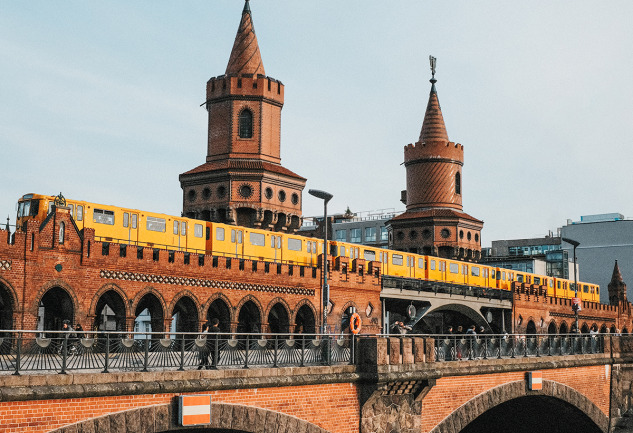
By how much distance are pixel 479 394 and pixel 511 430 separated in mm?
11118

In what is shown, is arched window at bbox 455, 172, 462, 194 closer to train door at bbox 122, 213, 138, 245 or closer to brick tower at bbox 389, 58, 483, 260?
brick tower at bbox 389, 58, 483, 260

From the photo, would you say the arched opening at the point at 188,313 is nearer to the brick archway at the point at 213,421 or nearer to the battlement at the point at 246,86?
the battlement at the point at 246,86

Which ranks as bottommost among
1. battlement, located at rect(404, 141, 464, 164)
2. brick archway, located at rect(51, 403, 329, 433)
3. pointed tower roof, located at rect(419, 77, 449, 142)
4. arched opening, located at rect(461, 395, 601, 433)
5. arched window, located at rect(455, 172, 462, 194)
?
arched opening, located at rect(461, 395, 601, 433)

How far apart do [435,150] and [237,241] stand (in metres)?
34.6

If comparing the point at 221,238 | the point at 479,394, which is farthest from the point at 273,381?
the point at 221,238

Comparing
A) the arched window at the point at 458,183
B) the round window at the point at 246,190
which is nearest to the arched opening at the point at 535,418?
the round window at the point at 246,190

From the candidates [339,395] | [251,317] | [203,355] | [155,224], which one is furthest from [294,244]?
[203,355]

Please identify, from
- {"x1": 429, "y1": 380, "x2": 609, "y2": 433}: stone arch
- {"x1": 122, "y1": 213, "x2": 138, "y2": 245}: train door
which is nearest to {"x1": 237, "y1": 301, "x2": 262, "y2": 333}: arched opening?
{"x1": 122, "y1": 213, "x2": 138, "y2": 245}: train door

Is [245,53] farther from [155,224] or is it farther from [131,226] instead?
[131,226]

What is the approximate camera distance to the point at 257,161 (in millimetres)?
59219

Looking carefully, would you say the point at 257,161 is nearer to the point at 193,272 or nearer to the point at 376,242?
the point at 193,272

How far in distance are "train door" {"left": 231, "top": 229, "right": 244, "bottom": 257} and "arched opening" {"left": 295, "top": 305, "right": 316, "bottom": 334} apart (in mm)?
5795

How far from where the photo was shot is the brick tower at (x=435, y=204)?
76.5 metres

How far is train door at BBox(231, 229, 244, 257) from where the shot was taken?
160 feet
